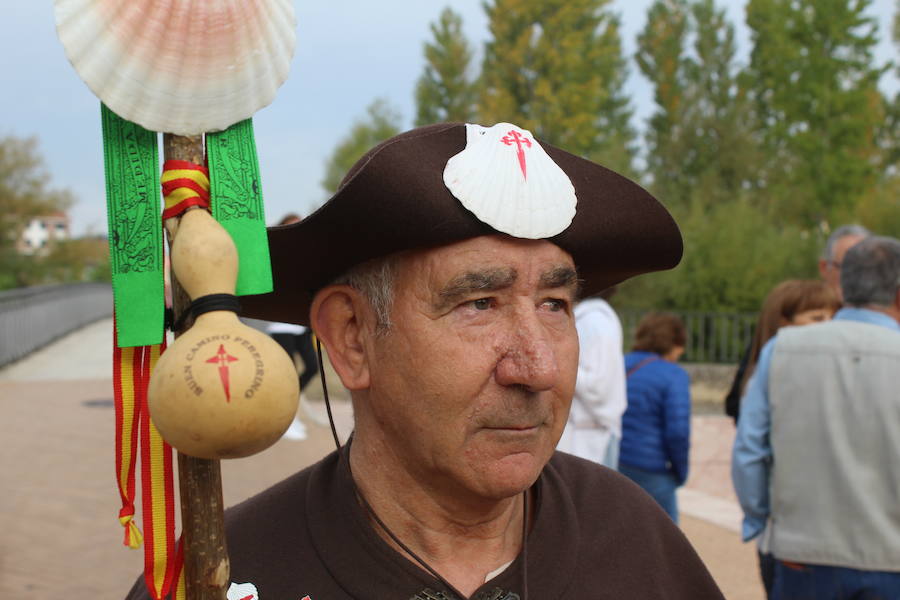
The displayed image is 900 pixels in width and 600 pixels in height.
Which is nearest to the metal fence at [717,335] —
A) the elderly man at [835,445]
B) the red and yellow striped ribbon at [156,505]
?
the elderly man at [835,445]

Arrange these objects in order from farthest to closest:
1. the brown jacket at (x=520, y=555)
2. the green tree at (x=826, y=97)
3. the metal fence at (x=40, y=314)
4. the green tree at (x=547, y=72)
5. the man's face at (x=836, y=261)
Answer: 1. the green tree at (x=547, y=72)
2. the green tree at (x=826, y=97)
3. the metal fence at (x=40, y=314)
4. the man's face at (x=836, y=261)
5. the brown jacket at (x=520, y=555)

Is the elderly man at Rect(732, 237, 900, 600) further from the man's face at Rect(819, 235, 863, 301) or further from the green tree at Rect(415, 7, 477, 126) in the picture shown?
the green tree at Rect(415, 7, 477, 126)

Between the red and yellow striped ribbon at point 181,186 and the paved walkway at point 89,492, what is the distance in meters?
4.46

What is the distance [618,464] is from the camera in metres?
4.82

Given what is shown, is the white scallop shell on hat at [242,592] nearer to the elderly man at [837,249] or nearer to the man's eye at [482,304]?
the man's eye at [482,304]

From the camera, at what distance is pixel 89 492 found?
7.05 m

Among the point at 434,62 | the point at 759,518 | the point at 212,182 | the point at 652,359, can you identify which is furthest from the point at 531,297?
the point at 434,62

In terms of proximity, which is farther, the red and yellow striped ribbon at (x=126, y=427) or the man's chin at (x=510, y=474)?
the man's chin at (x=510, y=474)

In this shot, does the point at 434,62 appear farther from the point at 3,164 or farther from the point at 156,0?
the point at 156,0

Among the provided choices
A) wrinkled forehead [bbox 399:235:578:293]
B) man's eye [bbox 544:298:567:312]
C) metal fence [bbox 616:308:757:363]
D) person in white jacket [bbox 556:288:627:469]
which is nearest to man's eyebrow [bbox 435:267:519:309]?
wrinkled forehead [bbox 399:235:578:293]

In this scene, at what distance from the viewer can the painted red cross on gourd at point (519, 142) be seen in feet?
5.41

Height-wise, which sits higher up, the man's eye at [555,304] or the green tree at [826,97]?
the green tree at [826,97]

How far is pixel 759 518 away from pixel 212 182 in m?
3.11

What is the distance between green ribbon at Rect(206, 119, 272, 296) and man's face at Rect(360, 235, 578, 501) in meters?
0.47
